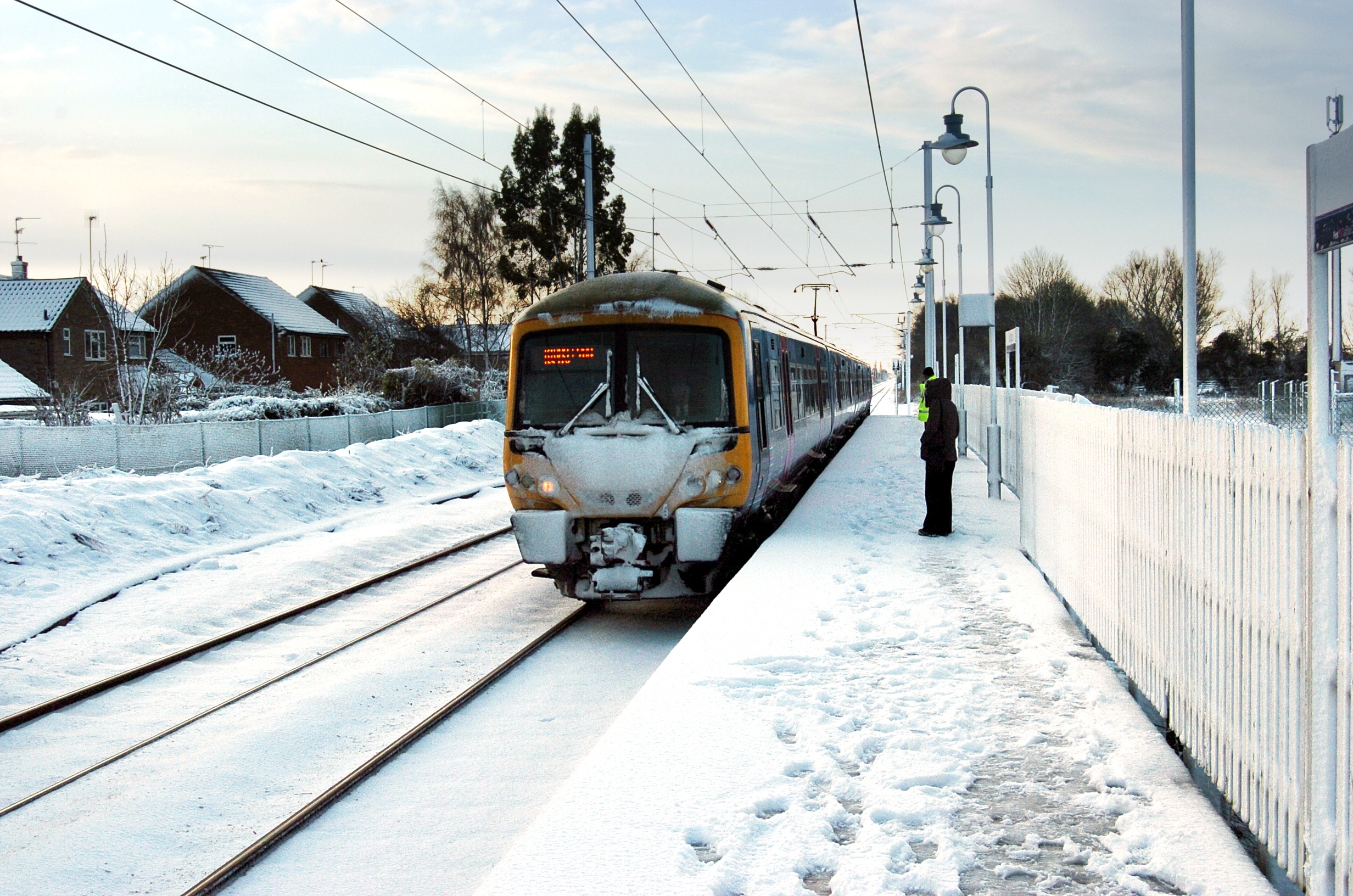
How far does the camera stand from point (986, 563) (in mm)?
9953

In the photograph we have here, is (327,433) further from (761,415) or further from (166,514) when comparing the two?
(761,415)

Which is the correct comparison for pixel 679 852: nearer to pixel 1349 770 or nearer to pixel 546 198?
pixel 1349 770

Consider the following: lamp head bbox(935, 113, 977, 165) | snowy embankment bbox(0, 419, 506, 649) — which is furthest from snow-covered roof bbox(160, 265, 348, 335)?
lamp head bbox(935, 113, 977, 165)

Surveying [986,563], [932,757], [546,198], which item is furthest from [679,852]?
[546,198]

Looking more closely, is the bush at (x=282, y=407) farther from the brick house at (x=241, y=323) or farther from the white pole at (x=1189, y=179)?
the brick house at (x=241, y=323)

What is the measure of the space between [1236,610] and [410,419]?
25749 millimetres

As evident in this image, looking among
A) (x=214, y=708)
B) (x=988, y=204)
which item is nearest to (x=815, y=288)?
(x=988, y=204)

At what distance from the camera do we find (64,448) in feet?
60.8

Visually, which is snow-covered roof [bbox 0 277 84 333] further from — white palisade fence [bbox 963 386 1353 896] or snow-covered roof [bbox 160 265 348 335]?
white palisade fence [bbox 963 386 1353 896]

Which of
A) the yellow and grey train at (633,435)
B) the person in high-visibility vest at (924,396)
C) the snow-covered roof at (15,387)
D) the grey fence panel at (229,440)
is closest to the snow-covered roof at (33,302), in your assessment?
the snow-covered roof at (15,387)

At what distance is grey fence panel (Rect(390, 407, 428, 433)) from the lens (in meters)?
27.3

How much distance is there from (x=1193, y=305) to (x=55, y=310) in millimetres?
49870

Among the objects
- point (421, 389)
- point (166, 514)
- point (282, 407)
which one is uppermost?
point (421, 389)

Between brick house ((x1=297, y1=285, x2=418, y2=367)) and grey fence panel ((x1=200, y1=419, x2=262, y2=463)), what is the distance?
4009 cm
